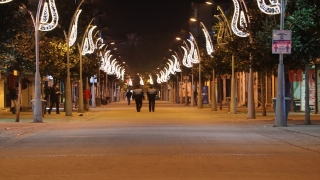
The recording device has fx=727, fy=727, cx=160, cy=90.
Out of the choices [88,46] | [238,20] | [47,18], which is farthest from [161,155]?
[88,46]

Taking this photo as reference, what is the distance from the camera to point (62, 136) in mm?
23703

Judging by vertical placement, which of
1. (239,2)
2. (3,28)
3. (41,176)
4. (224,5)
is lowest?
(41,176)

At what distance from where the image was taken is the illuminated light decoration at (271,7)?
96.5ft

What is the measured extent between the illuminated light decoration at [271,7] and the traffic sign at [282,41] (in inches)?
98.3

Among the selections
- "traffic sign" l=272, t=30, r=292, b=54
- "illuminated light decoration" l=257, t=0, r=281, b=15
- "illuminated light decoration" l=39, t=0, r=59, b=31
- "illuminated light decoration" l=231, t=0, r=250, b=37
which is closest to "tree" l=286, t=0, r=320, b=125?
"illuminated light decoration" l=257, t=0, r=281, b=15

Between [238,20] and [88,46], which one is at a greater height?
[238,20]

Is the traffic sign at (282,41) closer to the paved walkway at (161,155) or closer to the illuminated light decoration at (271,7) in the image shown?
the illuminated light decoration at (271,7)

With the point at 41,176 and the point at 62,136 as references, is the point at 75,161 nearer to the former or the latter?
the point at 41,176

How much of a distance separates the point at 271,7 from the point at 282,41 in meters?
2.90

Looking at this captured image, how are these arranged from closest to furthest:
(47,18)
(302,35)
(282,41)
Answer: (282,41)
(302,35)
(47,18)

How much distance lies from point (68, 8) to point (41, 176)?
120 feet

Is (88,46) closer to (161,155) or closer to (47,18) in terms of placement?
(47,18)

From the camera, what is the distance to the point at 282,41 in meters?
27.1

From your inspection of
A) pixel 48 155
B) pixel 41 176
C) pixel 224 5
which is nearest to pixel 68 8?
pixel 48 155
